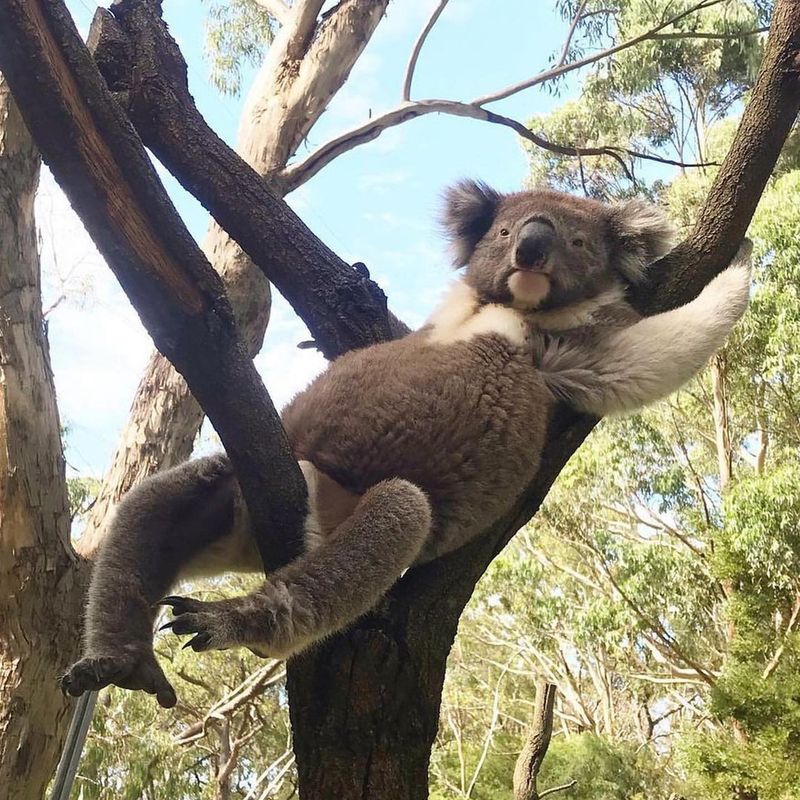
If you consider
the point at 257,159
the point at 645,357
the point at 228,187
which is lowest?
the point at 645,357

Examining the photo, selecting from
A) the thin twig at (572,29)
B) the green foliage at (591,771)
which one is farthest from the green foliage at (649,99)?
the green foliage at (591,771)

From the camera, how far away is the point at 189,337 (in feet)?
5.44

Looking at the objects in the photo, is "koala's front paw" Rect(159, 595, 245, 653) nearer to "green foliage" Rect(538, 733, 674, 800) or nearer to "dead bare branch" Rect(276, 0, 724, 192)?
"dead bare branch" Rect(276, 0, 724, 192)

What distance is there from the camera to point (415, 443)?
210 cm

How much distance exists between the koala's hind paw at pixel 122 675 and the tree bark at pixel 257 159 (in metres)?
1.69

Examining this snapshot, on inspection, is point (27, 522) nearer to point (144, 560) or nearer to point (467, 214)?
point (144, 560)

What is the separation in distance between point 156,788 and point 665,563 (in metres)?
5.53

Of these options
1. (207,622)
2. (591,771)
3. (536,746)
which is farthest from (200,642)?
(591,771)

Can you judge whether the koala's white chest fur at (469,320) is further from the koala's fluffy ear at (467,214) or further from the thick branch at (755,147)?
the thick branch at (755,147)

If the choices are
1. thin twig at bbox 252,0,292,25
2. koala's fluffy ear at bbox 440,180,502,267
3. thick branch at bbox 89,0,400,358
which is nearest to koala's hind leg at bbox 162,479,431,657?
thick branch at bbox 89,0,400,358

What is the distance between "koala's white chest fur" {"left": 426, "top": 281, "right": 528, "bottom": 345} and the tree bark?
140 centimetres

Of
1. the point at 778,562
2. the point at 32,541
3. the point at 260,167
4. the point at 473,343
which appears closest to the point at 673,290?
the point at 473,343

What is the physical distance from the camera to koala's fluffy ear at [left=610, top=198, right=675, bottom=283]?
2.61m

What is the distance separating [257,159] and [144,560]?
11.5ft
